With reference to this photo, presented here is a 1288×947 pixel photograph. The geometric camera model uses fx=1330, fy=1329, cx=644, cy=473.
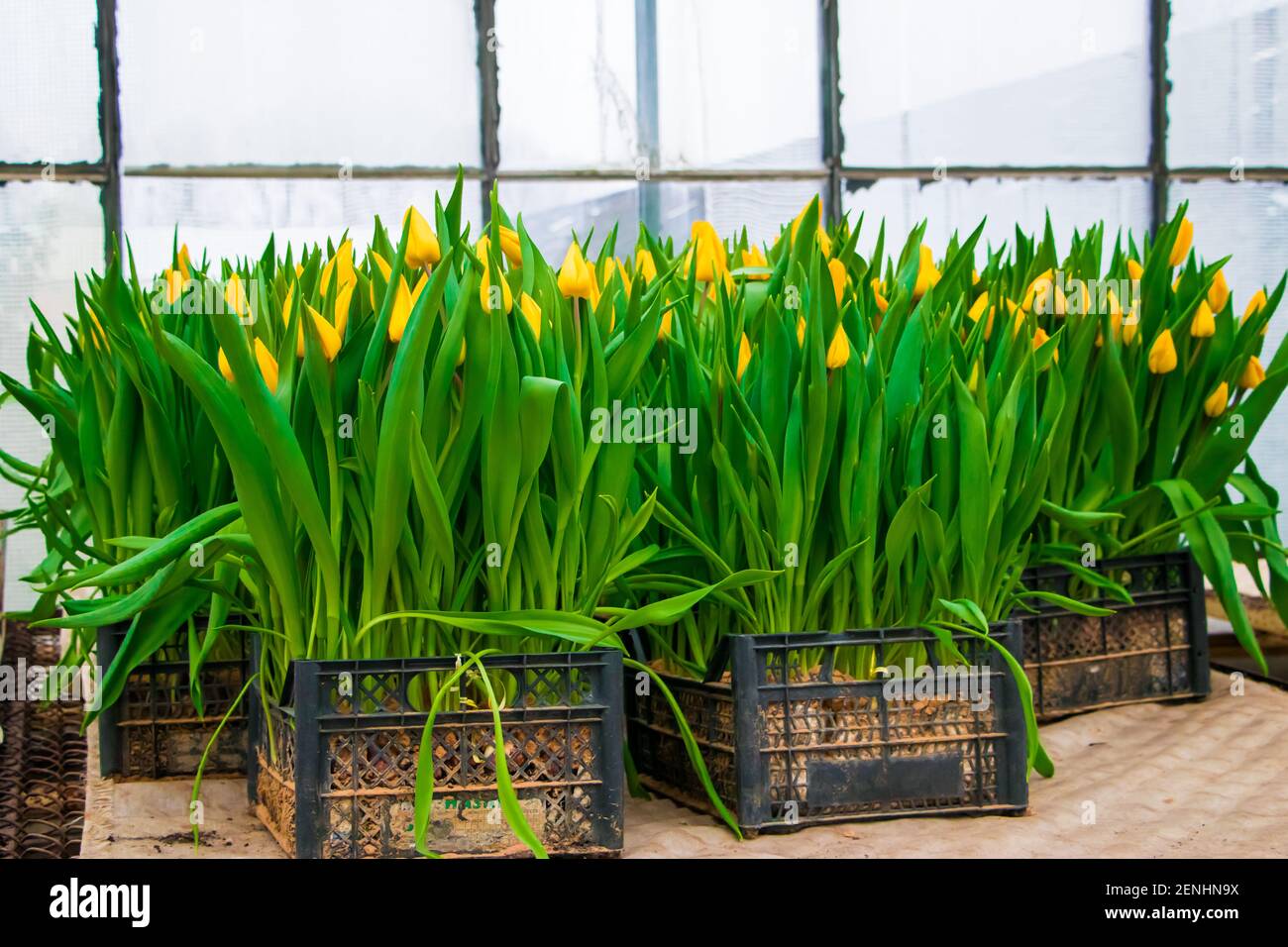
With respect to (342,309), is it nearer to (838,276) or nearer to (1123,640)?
(838,276)

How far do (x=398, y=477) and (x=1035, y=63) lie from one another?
4.43 meters

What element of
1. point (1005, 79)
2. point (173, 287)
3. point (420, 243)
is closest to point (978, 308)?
point (420, 243)

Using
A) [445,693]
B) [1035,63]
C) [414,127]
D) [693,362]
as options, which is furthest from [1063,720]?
[1035,63]

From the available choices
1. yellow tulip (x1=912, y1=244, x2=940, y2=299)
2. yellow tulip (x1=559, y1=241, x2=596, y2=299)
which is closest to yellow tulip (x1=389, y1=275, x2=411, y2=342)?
yellow tulip (x1=559, y1=241, x2=596, y2=299)

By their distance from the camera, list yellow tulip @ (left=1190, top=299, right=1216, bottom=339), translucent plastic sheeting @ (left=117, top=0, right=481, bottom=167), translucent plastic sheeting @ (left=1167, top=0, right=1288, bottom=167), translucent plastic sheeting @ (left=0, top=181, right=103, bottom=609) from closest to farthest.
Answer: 1. yellow tulip @ (left=1190, top=299, right=1216, bottom=339)
2. translucent plastic sheeting @ (left=0, top=181, right=103, bottom=609)
3. translucent plastic sheeting @ (left=117, top=0, right=481, bottom=167)
4. translucent plastic sheeting @ (left=1167, top=0, right=1288, bottom=167)

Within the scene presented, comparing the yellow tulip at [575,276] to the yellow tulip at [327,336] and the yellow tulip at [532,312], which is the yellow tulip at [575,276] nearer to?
the yellow tulip at [532,312]

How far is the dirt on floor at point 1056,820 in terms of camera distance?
1355mm

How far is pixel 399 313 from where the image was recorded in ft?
4.25

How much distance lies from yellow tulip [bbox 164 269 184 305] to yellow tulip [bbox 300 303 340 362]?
451 mm

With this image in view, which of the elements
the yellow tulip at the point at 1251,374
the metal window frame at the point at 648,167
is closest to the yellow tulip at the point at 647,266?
the yellow tulip at the point at 1251,374

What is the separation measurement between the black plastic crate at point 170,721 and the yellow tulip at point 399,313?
607mm

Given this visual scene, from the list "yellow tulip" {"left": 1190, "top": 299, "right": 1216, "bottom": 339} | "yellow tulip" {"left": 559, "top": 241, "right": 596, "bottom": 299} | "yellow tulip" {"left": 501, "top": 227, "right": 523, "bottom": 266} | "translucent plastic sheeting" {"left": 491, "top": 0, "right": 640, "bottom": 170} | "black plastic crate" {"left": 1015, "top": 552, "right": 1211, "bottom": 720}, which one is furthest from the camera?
"translucent plastic sheeting" {"left": 491, "top": 0, "right": 640, "bottom": 170}

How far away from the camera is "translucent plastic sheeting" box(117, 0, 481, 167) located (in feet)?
14.5

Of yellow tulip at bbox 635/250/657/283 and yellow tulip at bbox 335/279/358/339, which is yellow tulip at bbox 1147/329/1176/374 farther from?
yellow tulip at bbox 335/279/358/339
